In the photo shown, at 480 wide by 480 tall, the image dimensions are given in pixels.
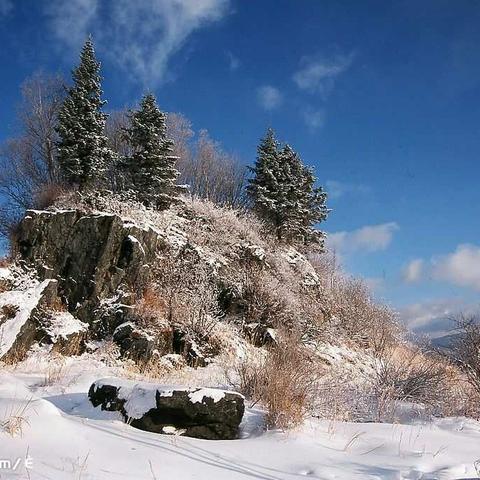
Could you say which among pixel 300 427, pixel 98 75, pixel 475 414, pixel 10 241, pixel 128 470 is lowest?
pixel 128 470

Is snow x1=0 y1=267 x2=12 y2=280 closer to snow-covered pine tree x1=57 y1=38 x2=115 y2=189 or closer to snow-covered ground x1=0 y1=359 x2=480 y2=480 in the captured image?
snow-covered pine tree x1=57 y1=38 x2=115 y2=189

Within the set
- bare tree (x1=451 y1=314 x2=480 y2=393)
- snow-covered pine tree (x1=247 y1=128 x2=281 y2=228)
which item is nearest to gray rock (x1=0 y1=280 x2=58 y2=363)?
bare tree (x1=451 y1=314 x2=480 y2=393)

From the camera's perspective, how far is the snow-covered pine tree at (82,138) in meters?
16.4

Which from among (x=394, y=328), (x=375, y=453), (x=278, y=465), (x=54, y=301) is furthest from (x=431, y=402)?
(x=394, y=328)

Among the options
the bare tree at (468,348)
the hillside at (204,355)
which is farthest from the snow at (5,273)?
the bare tree at (468,348)

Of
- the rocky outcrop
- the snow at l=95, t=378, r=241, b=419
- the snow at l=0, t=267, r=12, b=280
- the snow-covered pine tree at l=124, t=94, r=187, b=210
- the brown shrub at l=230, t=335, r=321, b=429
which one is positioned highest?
the snow-covered pine tree at l=124, t=94, r=187, b=210

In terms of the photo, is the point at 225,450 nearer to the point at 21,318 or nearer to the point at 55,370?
the point at 55,370

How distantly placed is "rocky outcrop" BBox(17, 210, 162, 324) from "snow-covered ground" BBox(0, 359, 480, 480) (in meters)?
6.35

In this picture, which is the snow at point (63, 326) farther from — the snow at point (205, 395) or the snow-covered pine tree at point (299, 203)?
the snow-covered pine tree at point (299, 203)

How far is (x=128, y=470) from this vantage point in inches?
144

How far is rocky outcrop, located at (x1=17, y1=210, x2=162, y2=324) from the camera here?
12.4 m

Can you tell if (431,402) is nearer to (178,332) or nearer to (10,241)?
(178,332)

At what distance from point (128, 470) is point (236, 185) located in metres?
27.5

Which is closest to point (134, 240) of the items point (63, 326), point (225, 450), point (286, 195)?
point (63, 326)
